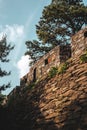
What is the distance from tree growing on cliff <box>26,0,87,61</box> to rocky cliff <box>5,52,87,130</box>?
45.3 ft

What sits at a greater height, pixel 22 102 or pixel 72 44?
pixel 72 44

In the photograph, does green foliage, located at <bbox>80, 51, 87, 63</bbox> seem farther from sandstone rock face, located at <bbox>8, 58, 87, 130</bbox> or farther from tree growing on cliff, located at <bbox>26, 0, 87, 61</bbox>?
tree growing on cliff, located at <bbox>26, 0, 87, 61</bbox>

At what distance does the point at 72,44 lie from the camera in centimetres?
1409

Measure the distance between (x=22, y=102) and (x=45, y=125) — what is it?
3.78m

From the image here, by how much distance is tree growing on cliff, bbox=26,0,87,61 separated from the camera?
28391mm

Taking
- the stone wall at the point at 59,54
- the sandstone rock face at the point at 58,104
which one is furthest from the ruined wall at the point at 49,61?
the sandstone rock face at the point at 58,104

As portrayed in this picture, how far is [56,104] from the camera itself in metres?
12.3

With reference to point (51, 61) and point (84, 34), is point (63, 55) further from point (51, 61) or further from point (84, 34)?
point (84, 34)

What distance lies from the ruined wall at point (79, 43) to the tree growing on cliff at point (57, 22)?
14416 millimetres

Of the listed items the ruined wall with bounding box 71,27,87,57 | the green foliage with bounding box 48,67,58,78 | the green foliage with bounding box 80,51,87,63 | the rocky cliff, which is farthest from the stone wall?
the rocky cliff

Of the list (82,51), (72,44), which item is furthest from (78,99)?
(72,44)

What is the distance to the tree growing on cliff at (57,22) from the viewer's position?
28391 millimetres

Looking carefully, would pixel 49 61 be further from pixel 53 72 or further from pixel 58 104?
pixel 58 104

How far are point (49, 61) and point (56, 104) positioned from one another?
3629mm
